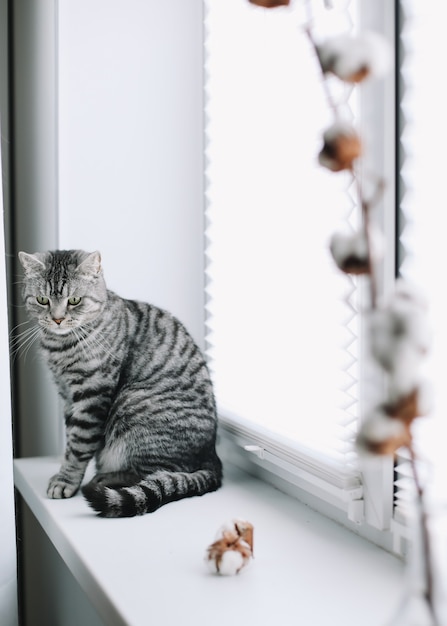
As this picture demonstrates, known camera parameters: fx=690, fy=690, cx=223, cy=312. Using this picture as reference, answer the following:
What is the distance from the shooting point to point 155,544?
117 cm

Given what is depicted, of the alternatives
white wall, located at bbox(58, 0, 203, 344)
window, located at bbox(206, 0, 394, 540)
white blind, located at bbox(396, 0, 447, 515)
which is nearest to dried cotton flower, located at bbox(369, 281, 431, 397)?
white blind, located at bbox(396, 0, 447, 515)

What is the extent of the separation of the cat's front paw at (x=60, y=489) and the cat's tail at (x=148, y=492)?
0.05 m

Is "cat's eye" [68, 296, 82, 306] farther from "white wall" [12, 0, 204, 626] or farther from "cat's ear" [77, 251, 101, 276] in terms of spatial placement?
"white wall" [12, 0, 204, 626]

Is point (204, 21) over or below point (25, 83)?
over

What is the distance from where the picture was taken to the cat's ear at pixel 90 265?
1484 millimetres

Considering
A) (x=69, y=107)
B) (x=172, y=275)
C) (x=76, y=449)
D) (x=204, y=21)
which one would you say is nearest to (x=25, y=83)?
(x=69, y=107)

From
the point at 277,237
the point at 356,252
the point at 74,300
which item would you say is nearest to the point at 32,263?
the point at 74,300

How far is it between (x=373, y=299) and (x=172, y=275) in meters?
1.45

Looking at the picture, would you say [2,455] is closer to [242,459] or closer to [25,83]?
[242,459]

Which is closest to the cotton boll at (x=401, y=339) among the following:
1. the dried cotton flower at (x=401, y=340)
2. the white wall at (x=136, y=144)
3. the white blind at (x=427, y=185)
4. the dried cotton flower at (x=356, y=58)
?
the dried cotton flower at (x=401, y=340)

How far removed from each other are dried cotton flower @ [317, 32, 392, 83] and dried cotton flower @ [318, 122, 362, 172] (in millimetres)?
27

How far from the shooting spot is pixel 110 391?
149 centimetres

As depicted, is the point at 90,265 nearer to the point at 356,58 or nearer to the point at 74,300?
the point at 74,300

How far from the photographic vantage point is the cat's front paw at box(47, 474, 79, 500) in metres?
1.44
